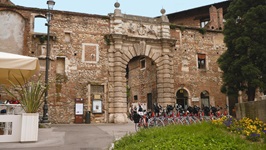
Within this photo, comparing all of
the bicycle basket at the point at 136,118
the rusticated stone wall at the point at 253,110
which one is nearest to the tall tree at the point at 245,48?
the rusticated stone wall at the point at 253,110

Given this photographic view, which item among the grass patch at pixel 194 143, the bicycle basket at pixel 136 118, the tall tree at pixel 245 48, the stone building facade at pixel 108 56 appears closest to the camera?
the grass patch at pixel 194 143

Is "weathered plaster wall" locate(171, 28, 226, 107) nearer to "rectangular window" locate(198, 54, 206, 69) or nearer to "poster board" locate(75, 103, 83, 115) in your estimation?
"rectangular window" locate(198, 54, 206, 69)

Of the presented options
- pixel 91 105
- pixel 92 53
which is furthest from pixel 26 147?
pixel 92 53

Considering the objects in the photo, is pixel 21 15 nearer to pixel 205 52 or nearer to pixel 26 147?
pixel 26 147

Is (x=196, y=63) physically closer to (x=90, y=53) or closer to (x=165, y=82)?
(x=165, y=82)

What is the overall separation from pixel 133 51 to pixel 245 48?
7673 millimetres

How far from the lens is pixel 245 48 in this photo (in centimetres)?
1681

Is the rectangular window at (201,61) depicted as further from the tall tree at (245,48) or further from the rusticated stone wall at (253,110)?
the rusticated stone wall at (253,110)

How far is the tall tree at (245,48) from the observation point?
15.9m

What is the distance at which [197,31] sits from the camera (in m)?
21.5

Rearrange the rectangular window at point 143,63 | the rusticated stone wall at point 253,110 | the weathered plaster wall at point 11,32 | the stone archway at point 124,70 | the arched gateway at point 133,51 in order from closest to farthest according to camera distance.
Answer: the rusticated stone wall at point 253,110
the weathered plaster wall at point 11,32
the stone archway at point 124,70
the arched gateway at point 133,51
the rectangular window at point 143,63

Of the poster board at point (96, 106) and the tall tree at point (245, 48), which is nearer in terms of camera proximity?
the tall tree at point (245, 48)

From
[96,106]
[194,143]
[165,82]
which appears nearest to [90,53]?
[96,106]

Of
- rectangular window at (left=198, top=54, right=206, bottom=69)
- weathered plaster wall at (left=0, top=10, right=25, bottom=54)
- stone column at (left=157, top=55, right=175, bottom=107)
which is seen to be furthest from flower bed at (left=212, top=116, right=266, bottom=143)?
rectangular window at (left=198, top=54, right=206, bottom=69)
